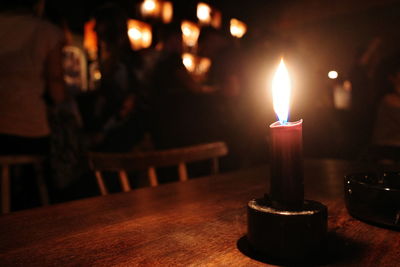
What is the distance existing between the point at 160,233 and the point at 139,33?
20.5ft

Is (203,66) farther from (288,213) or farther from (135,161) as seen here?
(288,213)

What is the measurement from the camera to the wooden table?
0.50 meters

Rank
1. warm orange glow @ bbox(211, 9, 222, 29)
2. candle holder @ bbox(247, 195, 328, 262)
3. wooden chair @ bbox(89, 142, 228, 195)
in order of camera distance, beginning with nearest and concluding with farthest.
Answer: candle holder @ bbox(247, 195, 328, 262) < wooden chair @ bbox(89, 142, 228, 195) < warm orange glow @ bbox(211, 9, 222, 29)

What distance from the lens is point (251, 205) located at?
1.68 feet

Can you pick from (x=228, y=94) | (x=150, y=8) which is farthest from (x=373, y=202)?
(x=150, y=8)

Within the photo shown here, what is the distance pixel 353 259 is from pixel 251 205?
16cm

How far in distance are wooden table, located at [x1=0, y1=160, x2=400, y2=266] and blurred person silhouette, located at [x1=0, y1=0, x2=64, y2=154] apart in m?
1.52

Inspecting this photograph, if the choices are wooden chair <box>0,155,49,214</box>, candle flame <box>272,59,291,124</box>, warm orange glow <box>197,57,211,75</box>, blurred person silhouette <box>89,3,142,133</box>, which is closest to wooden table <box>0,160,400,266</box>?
candle flame <box>272,59,291,124</box>

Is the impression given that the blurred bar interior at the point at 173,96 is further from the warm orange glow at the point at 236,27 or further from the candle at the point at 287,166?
the warm orange glow at the point at 236,27

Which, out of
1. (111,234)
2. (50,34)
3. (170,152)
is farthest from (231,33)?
(111,234)

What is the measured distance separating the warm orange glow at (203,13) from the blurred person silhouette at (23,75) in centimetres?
505

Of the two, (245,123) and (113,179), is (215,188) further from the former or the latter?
(245,123)

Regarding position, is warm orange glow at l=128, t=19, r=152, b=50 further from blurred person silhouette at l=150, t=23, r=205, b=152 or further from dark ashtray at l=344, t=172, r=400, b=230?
dark ashtray at l=344, t=172, r=400, b=230

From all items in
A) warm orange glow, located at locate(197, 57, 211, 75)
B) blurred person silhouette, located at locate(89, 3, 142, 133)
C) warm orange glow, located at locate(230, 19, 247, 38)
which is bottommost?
blurred person silhouette, located at locate(89, 3, 142, 133)
